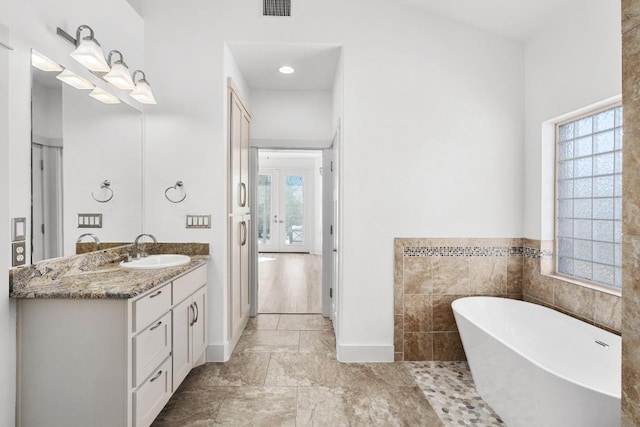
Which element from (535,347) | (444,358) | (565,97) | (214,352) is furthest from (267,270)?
(565,97)

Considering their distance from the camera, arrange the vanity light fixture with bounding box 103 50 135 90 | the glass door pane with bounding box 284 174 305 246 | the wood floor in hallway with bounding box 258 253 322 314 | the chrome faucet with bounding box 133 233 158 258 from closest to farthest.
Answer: the vanity light fixture with bounding box 103 50 135 90 < the chrome faucet with bounding box 133 233 158 258 < the wood floor in hallway with bounding box 258 253 322 314 < the glass door pane with bounding box 284 174 305 246

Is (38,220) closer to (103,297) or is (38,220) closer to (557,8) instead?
(103,297)

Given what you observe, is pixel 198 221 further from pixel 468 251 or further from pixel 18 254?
pixel 468 251

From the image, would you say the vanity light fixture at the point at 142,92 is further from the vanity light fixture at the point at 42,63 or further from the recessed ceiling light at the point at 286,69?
the recessed ceiling light at the point at 286,69

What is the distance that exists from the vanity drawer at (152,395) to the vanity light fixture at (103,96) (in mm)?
1750

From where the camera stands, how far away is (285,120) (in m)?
3.74

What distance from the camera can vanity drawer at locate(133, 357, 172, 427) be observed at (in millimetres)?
1615

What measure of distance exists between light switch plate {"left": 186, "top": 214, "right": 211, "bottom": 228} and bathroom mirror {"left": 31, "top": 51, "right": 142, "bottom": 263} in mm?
376

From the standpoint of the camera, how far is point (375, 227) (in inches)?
107

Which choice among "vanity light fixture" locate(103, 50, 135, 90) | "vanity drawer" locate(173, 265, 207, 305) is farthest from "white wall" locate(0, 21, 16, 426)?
"vanity drawer" locate(173, 265, 207, 305)

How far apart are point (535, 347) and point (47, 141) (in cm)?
332

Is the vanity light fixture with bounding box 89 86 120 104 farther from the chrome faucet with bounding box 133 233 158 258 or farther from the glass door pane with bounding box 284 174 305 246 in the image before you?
the glass door pane with bounding box 284 174 305 246

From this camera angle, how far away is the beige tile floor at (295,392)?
2.02 meters

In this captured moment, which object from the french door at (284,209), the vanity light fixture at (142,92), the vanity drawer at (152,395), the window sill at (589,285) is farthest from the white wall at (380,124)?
the french door at (284,209)
